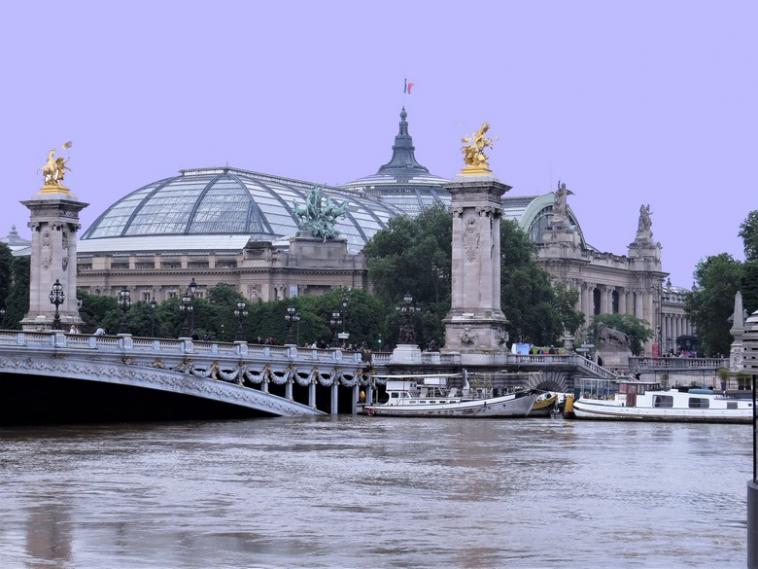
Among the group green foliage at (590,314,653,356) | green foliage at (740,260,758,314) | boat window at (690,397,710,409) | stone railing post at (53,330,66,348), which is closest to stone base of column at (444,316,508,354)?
boat window at (690,397,710,409)

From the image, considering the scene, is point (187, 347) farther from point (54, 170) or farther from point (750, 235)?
point (750, 235)

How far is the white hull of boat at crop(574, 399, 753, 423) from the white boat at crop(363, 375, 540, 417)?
3376mm

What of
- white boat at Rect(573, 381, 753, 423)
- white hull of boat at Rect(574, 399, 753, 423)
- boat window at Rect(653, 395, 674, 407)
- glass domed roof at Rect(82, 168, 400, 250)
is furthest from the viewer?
glass domed roof at Rect(82, 168, 400, 250)

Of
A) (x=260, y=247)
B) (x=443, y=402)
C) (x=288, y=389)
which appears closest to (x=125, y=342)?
(x=288, y=389)

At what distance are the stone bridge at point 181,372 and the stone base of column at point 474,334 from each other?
5.73 m

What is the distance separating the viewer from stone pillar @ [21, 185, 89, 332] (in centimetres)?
9619

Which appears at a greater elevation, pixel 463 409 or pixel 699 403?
pixel 699 403

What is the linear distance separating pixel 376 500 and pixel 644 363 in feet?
234

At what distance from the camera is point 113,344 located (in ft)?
232

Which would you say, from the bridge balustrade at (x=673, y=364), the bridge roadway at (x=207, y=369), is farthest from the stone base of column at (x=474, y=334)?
the bridge balustrade at (x=673, y=364)

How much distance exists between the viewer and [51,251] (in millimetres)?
96438

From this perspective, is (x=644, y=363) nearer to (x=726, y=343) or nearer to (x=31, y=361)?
(x=726, y=343)

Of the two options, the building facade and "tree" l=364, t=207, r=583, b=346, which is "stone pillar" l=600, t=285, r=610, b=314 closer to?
the building facade

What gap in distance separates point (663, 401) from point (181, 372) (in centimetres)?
2028
